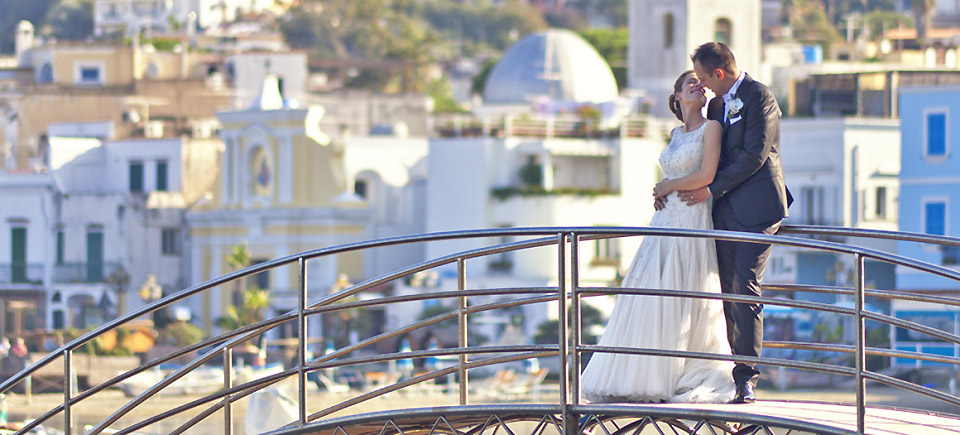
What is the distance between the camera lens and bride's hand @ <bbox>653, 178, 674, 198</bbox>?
8758 mm

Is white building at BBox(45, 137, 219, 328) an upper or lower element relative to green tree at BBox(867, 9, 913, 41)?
lower

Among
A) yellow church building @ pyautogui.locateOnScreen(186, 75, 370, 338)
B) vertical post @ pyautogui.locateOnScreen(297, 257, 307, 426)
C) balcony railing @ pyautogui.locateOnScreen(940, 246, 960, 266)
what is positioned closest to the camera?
vertical post @ pyautogui.locateOnScreen(297, 257, 307, 426)

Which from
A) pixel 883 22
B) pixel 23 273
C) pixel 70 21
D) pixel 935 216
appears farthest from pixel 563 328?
pixel 70 21

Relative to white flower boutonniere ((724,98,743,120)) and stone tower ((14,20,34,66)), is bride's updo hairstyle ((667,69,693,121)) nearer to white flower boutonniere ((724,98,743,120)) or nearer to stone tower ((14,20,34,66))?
white flower boutonniere ((724,98,743,120))

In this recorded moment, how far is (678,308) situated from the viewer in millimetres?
8758

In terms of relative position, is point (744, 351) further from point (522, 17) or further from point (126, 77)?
point (522, 17)

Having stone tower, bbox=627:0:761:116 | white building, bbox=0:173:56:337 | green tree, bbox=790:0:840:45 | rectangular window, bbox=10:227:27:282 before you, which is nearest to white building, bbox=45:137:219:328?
white building, bbox=0:173:56:337

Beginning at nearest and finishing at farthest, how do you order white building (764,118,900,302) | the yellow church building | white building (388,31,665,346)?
white building (764,118,900,302), white building (388,31,665,346), the yellow church building

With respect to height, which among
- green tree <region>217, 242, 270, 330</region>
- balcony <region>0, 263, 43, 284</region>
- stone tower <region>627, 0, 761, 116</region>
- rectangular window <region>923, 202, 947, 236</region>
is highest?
stone tower <region>627, 0, 761, 116</region>

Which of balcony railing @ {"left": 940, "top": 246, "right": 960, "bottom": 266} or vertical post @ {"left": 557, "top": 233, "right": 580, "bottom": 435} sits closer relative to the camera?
vertical post @ {"left": 557, "top": 233, "right": 580, "bottom": 435}

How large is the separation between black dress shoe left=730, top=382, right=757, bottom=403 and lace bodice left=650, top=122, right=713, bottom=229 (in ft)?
2.54

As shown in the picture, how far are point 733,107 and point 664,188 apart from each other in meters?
0.57

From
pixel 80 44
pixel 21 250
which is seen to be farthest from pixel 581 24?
pixel 21 250

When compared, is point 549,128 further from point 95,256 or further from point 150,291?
Answer: point 95,256
